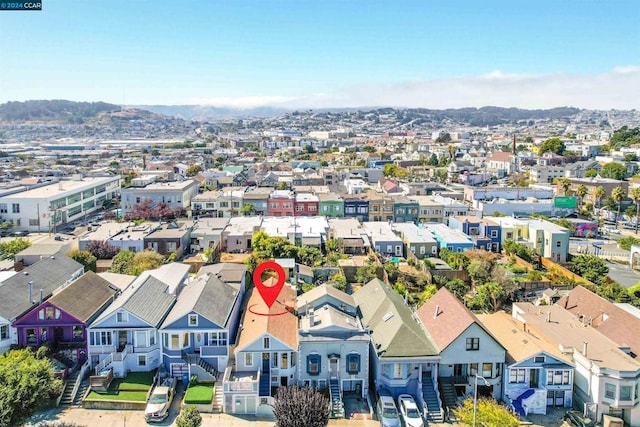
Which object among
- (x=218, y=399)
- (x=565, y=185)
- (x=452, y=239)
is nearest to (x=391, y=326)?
(x=218, y=399)

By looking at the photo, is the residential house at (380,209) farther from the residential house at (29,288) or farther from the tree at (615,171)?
the tree at (615,171)

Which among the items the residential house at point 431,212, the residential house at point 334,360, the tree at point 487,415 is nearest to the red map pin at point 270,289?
the residential house at point 334,360

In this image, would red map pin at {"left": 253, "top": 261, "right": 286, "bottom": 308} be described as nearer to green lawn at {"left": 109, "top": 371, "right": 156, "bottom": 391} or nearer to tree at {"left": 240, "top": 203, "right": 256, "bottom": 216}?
green lawn at {"left": 109, "top": 371, "right": 156, "bottom": 391}

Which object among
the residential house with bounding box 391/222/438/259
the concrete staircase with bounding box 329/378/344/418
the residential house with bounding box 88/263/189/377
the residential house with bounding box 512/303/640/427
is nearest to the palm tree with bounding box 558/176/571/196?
the residential house with bounding box 391/222/438/259

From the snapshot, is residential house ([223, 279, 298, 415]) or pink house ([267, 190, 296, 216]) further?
pink house ([267, 190, 296, 216])

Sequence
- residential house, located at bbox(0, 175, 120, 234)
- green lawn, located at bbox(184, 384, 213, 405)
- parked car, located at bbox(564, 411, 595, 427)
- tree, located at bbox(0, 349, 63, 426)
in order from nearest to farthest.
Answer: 1. tree, located at bbox(0, 349, 63, 426)
2. parked car, located at bbox(564, 411, 595, 427)
3. green lawn, located at bbox(184, 384, 213, 405)
4. residential house, located at bbox(0, 175, 120, 234)

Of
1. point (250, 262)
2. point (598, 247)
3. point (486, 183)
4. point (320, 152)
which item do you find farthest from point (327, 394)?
point (320, 152)

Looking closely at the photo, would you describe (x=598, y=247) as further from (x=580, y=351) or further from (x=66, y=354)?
(x=66, y=354)
